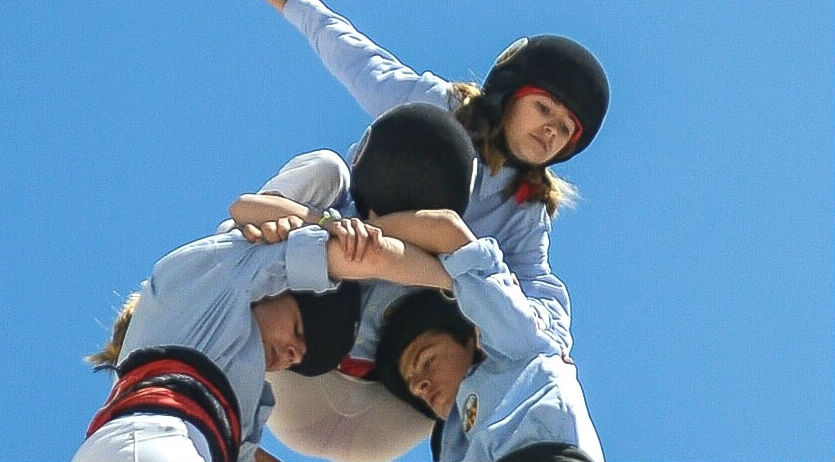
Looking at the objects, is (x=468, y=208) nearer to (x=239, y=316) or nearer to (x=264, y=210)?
(x=264, y=210)

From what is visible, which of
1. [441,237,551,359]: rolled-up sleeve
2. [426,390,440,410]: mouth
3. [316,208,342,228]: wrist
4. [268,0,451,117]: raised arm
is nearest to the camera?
[441,237,551,359]: rolled-up sleeve

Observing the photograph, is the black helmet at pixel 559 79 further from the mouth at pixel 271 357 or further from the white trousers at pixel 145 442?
the white trousers at pixel 145 442

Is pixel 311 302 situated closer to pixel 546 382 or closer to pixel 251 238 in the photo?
pixel 251 238

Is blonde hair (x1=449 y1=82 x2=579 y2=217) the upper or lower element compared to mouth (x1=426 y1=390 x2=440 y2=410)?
upper

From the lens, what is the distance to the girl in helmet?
455 centimetres

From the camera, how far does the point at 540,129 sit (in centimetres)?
458

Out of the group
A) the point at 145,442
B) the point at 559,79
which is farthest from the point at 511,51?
the point at 145,442

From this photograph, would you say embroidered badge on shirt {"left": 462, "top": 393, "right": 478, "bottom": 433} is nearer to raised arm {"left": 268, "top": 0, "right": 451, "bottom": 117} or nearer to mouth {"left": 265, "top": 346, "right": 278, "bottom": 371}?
mouth {"left": 265, "top": 346, "right": 278, "bottom": 371}

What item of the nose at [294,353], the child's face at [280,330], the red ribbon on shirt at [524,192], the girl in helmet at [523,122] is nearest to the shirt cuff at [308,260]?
the child's face at [280,330]

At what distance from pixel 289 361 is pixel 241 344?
0.96ft

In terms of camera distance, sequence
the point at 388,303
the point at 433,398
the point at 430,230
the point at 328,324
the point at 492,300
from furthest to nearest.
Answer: the point at 388,303
the point at 433,398
the point at 328,324
the point at 430,230
the point at 492,300

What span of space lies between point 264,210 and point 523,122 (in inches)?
43.4

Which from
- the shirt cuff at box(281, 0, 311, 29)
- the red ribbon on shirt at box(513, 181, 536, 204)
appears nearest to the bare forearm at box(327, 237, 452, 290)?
the red ribbon on shirt at box(513, 181, 536, 204)

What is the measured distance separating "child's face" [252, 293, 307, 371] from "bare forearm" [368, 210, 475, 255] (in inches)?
14.1
